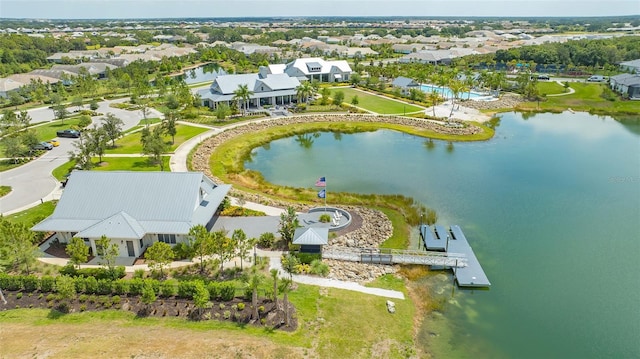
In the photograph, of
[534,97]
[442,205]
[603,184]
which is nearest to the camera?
[442,205]

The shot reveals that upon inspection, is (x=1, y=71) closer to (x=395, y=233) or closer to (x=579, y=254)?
(x=395, y=233)

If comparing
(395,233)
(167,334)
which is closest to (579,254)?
(395,233)

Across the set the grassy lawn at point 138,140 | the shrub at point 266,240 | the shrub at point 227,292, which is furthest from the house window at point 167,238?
the grassy lawn at point 138,140

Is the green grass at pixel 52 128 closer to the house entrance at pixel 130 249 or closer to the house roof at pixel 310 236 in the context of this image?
the house entrance at pixel 130 249

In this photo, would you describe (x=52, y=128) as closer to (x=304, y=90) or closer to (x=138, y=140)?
(x=138, y=140)

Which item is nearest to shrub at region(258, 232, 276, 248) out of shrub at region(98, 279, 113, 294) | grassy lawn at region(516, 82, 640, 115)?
shrub at region(98, 279, 113, 294)
